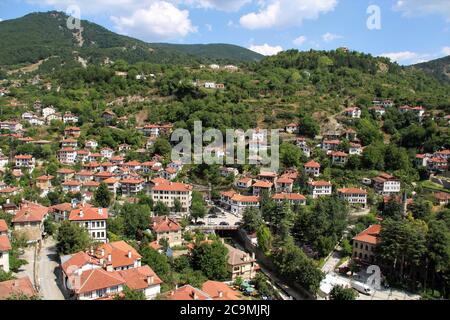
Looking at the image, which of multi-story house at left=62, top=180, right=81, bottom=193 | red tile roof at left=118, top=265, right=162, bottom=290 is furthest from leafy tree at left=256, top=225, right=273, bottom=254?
multi-story house at left=62, top=180, right=81, bottom=193

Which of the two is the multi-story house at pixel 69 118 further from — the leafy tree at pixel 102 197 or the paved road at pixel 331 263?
the paved road at pixel 331 263

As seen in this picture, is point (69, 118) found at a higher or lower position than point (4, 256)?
higher

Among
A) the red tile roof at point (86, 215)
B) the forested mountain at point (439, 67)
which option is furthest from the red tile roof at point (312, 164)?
the forested mountain at point (439, 67)

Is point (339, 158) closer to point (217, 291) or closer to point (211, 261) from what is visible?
point (211, 261)

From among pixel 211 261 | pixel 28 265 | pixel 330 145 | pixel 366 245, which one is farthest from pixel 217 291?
pixel 330 145

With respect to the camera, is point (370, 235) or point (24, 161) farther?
point (24, 161)

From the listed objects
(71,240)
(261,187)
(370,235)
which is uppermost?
(261,187)
